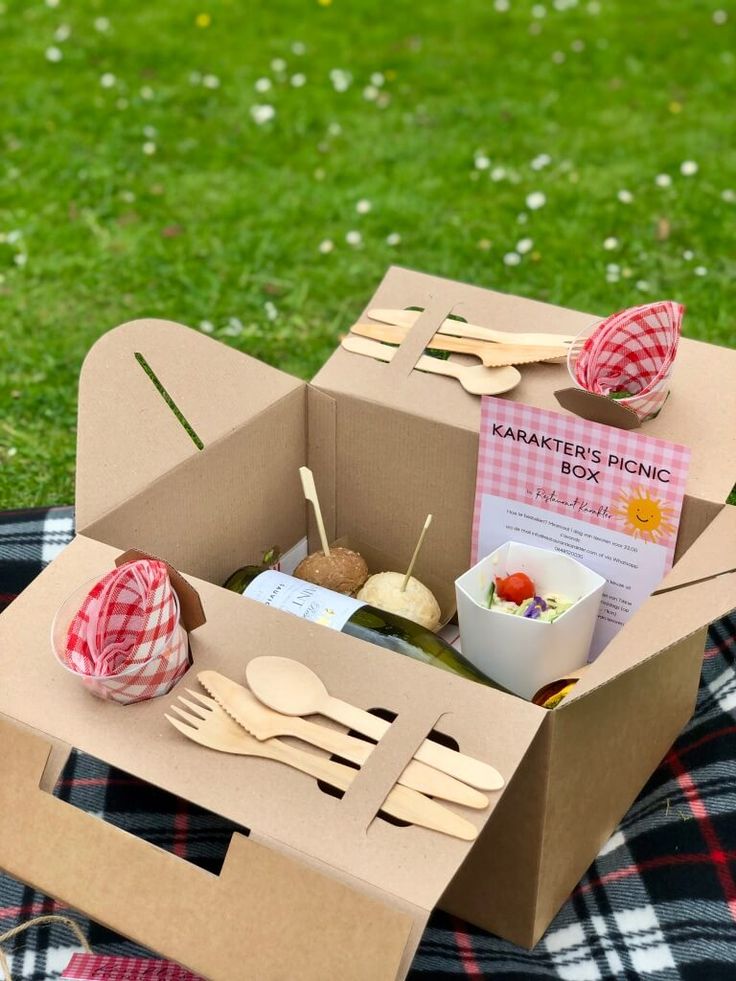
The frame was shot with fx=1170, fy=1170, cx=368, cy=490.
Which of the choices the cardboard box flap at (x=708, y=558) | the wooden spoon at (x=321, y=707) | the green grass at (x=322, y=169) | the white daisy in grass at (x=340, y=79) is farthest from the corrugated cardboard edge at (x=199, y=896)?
the white daisy in grass at (x=340, y=79)

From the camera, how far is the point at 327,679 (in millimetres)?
940

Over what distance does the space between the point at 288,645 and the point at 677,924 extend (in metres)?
0.46

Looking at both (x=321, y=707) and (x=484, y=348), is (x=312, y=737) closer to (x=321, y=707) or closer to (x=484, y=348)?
(x=321, y=707)

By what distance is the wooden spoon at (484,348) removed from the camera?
1.30 m

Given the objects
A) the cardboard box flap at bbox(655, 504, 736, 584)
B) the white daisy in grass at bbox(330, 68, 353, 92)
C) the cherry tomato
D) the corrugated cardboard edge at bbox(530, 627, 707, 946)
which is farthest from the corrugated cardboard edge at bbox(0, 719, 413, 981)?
the white daisy in grass at bbox(330, 68, 353, 92)

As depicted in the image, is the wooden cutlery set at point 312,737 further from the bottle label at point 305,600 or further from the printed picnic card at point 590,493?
the printed picnic card at point 590,493

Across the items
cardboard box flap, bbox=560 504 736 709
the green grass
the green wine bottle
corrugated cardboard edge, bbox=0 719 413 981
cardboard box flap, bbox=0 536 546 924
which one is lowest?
the green grass

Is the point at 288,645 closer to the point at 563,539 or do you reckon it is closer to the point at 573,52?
the point at 563,539

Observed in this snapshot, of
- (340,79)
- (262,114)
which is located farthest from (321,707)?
(340,79)

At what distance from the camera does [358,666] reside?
3.11 feet

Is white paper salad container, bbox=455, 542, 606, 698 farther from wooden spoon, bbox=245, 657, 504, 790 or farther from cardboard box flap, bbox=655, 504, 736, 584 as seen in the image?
wooden spoon, bbox=245, 657, 504, 790

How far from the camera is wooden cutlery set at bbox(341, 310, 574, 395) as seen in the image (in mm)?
1297

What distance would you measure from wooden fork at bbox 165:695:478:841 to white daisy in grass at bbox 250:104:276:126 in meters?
2.42

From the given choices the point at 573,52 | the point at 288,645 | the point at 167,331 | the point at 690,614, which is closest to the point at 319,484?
the point at 167,331
